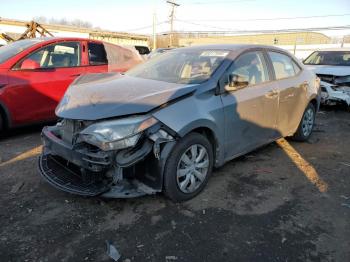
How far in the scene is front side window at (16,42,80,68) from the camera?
5.66 metres

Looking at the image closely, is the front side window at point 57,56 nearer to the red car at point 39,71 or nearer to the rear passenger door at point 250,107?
the red car at point 39,71

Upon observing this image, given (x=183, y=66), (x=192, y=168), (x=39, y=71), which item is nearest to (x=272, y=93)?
(x=183, y=66)

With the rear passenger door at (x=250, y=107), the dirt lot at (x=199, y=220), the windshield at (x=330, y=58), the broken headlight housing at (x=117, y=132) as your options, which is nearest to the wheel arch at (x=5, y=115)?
the dirt lot at (x=199, y=220)

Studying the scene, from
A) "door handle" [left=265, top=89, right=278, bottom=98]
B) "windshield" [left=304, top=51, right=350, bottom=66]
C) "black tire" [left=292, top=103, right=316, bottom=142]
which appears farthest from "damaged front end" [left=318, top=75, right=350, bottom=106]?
"door handle" [left=265, top=89, right=278, bottom=98]

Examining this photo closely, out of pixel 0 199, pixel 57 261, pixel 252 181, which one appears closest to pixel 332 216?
pixel 252 181

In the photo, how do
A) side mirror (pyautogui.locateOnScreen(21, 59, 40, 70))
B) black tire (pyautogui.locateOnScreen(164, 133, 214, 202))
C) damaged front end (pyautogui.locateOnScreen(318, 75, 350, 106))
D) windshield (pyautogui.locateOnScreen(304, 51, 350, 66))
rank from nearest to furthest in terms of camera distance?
black tire (pyautogui.locateOnScreen(164, 133, 214, 202)) < side mirror (pyautogui.locateOnScreen(21, 59, 40, 70)) < damaged front end (pyautogui.locateOnScreen(318, 75, 350, 106)) < windshield (pyautogui.locateOnScreen(304, 51, 350, 66))

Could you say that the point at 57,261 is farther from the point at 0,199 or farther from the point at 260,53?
the point at 260,53

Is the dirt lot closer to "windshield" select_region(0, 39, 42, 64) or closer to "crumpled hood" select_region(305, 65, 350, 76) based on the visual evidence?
"windshield" select_region(0, 39, 42, 64)

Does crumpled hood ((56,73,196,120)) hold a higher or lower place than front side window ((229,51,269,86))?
lower

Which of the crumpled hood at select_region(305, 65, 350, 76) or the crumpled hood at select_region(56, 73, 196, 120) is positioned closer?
the crumpled hood at select_region(56, 73, 196, 120)

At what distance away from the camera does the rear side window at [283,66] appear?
470cm

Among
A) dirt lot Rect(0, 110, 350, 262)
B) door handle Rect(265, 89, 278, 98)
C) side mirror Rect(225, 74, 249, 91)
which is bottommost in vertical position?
dirt lot Rect(0, 110, 350, 262)

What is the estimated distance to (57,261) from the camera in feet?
8.42

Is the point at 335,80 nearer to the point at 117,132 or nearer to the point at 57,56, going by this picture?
the point at 57,56
